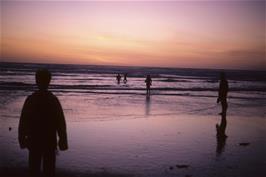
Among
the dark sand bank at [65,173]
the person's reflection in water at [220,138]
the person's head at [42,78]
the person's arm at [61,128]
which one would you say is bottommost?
Result: the dark sand bank at [65,173]

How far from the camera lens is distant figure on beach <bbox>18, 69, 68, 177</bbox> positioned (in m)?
4.76

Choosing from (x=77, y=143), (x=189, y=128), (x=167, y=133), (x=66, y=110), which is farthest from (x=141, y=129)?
(x=66, y=110)

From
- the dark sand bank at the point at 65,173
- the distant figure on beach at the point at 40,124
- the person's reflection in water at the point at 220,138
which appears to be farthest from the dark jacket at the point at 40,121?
the person's reflection in water at the point at 220,138

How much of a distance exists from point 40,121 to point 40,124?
0.14 ft

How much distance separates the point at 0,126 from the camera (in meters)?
12.3

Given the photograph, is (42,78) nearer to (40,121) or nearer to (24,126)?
(40,121)

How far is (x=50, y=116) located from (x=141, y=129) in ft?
25.4

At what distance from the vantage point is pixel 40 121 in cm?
480

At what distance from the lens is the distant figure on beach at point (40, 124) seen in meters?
4.76

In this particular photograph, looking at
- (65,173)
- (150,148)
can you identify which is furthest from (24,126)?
(150,148)

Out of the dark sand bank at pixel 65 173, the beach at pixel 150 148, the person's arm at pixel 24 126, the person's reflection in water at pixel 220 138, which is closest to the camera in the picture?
the person's arm at pixel 24 126

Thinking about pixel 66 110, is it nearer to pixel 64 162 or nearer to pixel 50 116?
pixel 64 162

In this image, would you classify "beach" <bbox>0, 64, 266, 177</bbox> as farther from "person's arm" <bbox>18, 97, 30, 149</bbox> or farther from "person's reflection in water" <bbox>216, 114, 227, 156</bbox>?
"person's arm" <bbox>18, 97, 30, 149</bbox>

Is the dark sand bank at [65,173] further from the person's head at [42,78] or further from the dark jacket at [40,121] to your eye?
the person's head at [42,78]
